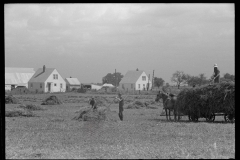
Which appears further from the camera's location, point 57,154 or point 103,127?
point 103,127

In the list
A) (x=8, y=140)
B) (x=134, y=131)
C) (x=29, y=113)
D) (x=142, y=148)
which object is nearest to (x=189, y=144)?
(x=142, y=148)

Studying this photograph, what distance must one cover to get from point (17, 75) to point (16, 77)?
1.20 m

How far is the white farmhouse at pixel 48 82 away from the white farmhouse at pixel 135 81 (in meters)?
19.9

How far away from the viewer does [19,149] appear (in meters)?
11.4

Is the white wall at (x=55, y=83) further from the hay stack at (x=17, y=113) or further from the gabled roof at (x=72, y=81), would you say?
the hay stack at (x=17, y=113)

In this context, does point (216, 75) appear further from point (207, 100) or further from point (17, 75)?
point (17, 75)

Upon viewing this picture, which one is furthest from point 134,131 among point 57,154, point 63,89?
point 63,89

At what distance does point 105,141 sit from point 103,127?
16.2 feet

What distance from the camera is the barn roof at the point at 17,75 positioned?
99.0 metres

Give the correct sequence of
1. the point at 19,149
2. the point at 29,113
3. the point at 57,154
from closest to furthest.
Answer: the point at 57,154 → the point at 19,149 → the point at 29,113

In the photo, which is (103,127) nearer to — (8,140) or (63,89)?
(8,140)

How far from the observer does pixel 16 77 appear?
10244cm
